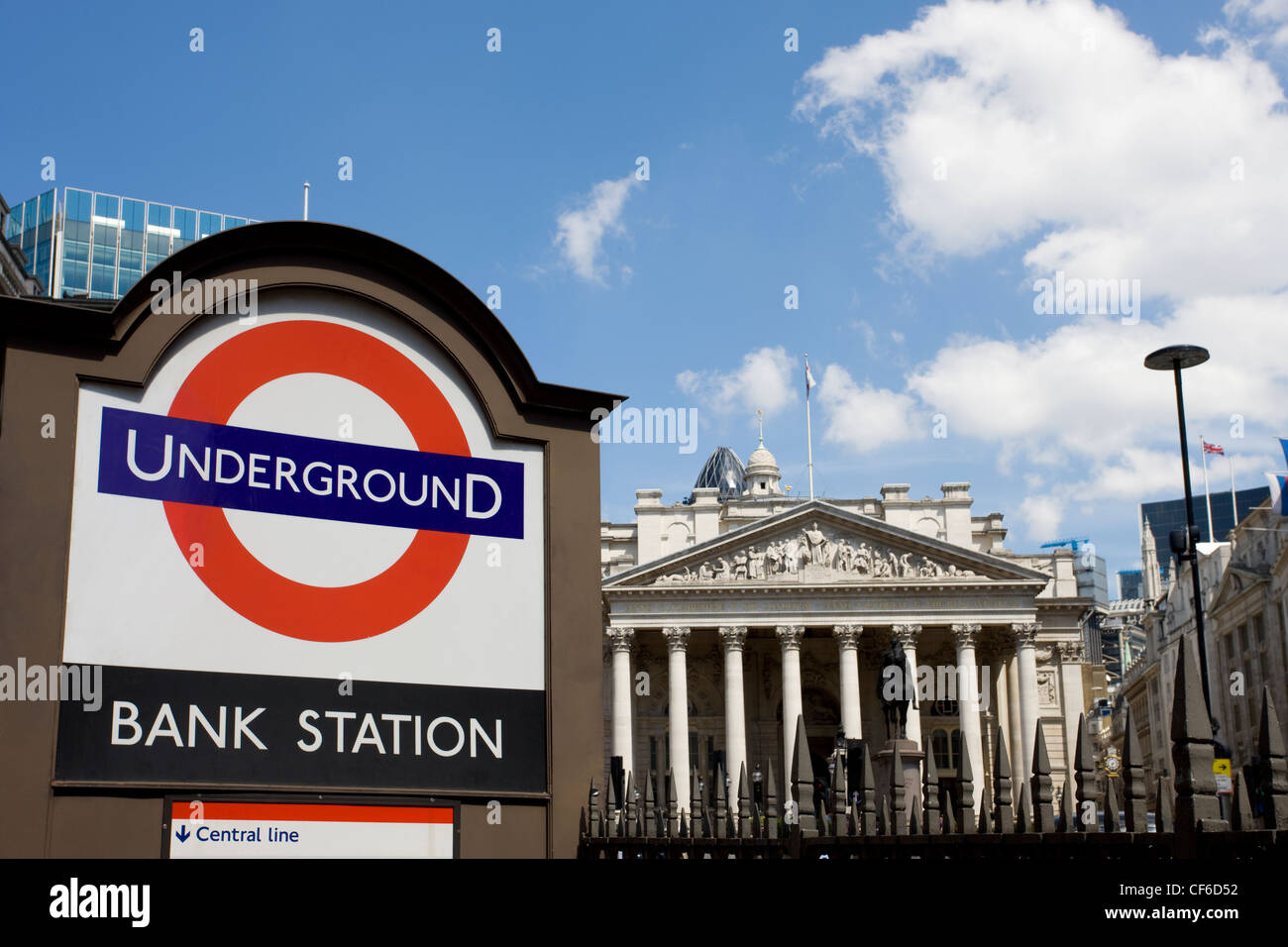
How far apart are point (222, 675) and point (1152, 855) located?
21.1ft

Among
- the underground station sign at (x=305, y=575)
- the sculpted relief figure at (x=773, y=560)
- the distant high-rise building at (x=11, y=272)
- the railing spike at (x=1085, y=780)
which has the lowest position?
→ the railing spike at (x=1085, y=780)

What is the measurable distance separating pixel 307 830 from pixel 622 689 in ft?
166

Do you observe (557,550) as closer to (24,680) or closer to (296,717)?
(296,717)

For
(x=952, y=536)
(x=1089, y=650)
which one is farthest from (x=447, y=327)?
(x=1089, y=650)

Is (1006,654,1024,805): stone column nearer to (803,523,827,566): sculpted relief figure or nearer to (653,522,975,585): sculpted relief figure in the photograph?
(653,522,975,585): sculpted relief figure

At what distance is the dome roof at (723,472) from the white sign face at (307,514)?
138004 millimetres

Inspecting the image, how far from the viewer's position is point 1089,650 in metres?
157

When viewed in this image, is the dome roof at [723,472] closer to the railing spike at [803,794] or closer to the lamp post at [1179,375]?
the lamp post at [1179,375]

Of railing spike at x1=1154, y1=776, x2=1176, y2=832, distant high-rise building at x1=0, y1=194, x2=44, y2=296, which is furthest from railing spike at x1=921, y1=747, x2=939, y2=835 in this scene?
distant high-rise building at x1=0, y1=194, x2=44, y2=296

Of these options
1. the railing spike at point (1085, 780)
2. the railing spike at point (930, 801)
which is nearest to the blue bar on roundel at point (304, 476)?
the railing spike at point (930, 801)

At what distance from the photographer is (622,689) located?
60031 millimetres

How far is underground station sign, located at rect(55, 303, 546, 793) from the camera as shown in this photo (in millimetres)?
9609

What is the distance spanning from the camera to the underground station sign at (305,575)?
9.61 meters

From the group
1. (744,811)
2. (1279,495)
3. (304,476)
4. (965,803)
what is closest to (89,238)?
(1279,495)
